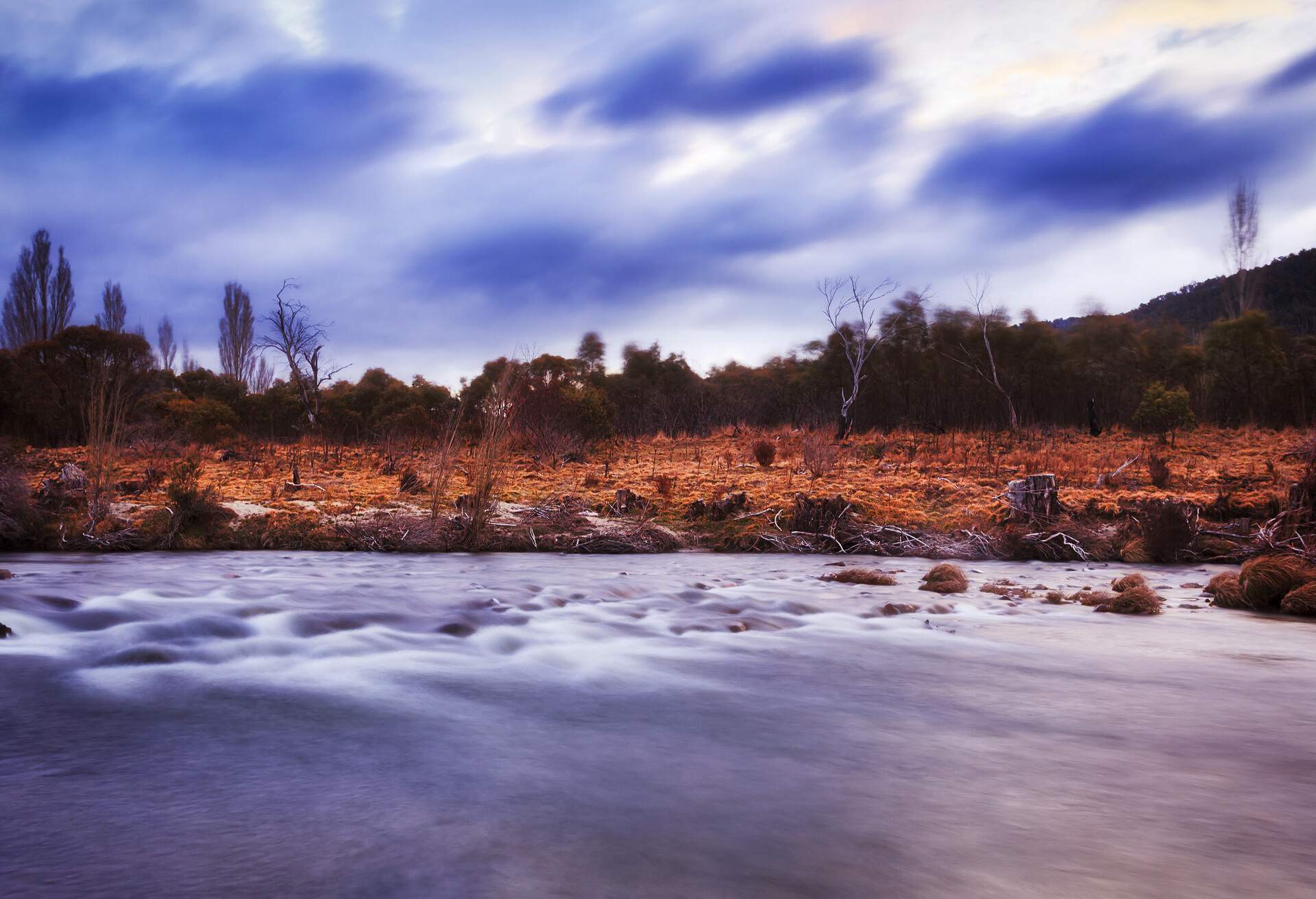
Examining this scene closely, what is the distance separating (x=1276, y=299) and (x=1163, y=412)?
43042 mm

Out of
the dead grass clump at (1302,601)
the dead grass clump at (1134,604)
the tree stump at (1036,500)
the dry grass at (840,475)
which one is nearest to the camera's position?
the dead grass clump at (1302,601)

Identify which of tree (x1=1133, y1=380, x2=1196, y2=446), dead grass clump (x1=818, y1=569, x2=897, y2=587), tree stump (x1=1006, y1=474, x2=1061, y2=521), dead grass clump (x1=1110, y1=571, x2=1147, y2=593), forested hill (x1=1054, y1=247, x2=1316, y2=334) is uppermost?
forested hill (x1=1054, y1=247, x2=1316, y2=334)

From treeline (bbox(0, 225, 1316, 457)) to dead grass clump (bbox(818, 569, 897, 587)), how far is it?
11667 millimetres

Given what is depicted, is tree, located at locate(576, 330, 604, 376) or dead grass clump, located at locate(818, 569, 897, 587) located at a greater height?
tree, located at locate(576, 330, 604, 376)

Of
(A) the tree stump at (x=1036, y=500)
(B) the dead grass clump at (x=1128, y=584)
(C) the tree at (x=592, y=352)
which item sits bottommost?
(B) the dead grass clump at (x=1128, y=584)

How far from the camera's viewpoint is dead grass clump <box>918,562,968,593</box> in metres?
7.23

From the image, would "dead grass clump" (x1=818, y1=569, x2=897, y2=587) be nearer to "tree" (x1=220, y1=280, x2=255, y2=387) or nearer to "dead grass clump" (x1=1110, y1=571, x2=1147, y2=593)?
"dead grass clump" (x1=1110, y1=571, x2=1147, y2=593)

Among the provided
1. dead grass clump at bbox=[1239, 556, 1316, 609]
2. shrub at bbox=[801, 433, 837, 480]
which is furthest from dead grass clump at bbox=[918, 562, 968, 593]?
shrub at bbox=[801, 433, 837, 480]

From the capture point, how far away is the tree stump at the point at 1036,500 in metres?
11.0

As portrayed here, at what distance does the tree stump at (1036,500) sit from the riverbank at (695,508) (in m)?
0.13

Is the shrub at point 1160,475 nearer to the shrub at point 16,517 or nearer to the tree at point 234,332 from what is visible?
the shrub at point 16,517

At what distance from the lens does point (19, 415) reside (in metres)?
23.6

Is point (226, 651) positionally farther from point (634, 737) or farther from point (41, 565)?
point (41, 565)

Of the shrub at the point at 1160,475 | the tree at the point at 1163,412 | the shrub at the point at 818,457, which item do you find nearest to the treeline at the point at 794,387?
the tree at the point at 1163,412
